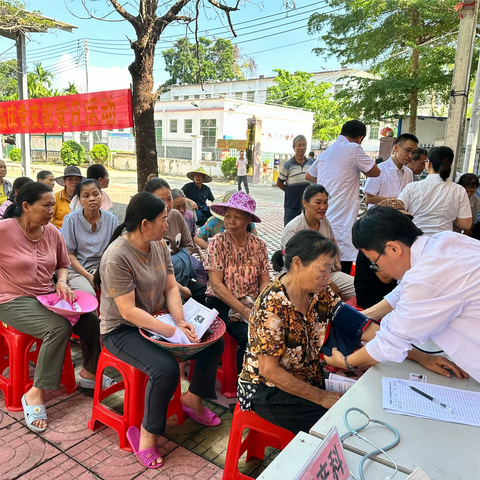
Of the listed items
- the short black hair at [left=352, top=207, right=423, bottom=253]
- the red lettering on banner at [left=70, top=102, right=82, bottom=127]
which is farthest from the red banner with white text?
the short black hair at [left=352, top=207, right=423, bottom=253]

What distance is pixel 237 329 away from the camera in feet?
8.64

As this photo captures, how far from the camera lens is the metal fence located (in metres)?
21.4

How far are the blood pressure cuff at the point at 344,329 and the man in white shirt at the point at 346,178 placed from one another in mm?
1791

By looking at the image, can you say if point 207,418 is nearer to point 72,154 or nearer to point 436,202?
point 436,202

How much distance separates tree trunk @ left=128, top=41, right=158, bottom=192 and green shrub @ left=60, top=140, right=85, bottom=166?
839 inches

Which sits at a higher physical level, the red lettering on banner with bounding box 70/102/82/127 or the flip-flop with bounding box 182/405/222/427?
the red lettering on banner with bounding box 70/102/82/127

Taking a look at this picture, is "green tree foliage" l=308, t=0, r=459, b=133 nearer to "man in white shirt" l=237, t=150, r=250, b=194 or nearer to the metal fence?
"man in white shirt" l=237, t=150, r=250, b=194

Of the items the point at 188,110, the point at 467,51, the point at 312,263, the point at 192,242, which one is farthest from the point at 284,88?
the point at 312,263

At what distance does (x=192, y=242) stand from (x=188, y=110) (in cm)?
2306

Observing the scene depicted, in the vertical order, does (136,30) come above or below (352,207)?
above

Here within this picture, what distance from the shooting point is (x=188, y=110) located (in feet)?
82.3

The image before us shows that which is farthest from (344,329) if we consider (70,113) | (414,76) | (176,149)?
(176,149)

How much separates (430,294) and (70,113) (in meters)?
5.71

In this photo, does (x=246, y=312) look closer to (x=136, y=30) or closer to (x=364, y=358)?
(x=364, y=358)
